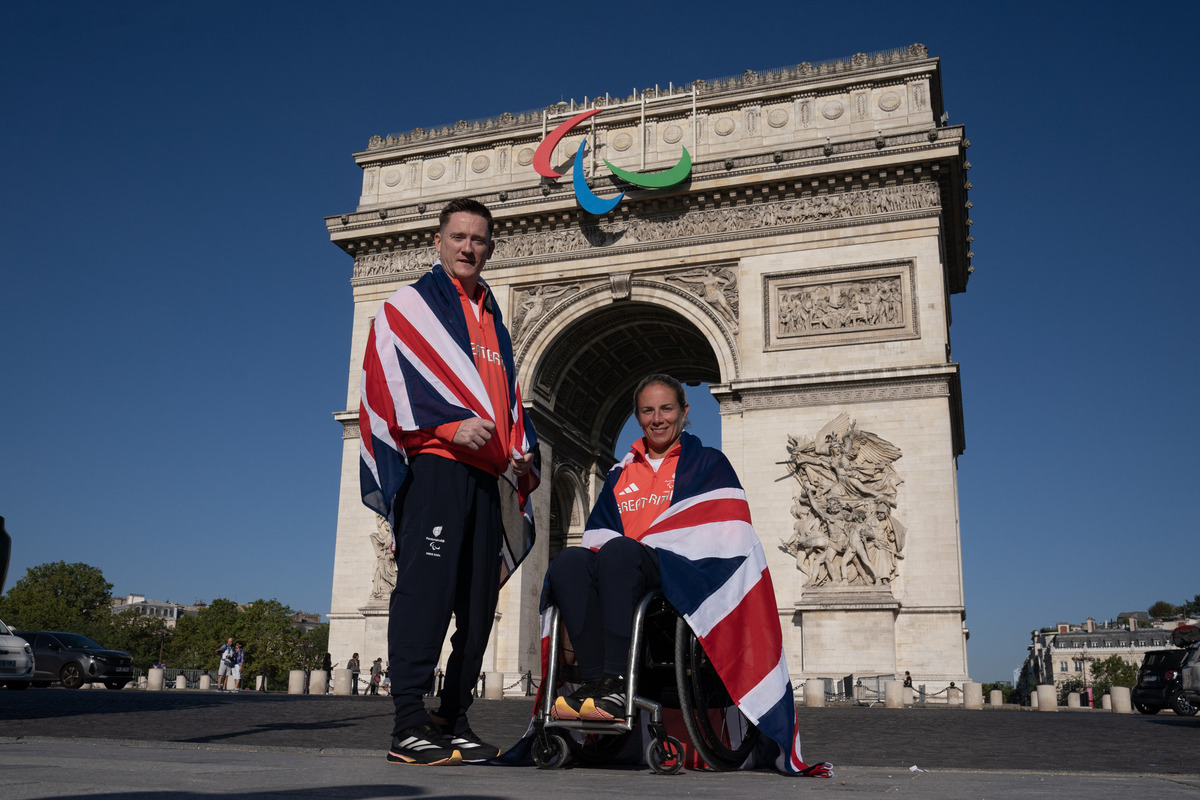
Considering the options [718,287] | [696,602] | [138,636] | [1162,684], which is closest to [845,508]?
[718,287]

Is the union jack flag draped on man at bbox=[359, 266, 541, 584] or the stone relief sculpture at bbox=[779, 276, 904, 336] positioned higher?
the stone relief sculpture at bbox=[779, 276, 904, 336]

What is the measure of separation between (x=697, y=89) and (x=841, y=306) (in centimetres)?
615

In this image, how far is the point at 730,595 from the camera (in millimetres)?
Result: 3551

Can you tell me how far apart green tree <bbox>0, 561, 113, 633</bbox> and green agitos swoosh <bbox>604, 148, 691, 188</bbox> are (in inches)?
1962

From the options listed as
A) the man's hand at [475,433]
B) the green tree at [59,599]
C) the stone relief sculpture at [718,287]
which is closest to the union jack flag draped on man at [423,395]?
the man's hand at [475,433]

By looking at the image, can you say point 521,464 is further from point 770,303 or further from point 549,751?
point 770,303

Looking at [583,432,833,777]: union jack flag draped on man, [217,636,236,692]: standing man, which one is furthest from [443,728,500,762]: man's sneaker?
[217,636,236,692]: standing man

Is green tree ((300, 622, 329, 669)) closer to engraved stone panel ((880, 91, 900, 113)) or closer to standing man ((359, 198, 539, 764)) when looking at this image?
engraved stone panel ((880, 91, 900, 113))

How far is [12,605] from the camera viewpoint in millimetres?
58125

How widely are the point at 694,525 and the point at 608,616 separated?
517 mm

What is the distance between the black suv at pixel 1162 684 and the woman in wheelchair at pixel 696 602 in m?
14.3

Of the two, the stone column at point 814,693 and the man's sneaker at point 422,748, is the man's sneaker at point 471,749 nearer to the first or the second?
the man's sneaker at point 422,748

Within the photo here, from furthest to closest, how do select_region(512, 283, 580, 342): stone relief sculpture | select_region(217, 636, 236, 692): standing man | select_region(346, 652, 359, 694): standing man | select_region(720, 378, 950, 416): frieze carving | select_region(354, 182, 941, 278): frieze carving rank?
select_region(217, 636, 236, 692): standing man
select_region(512, 283, 580, 342): stone relief sculpture
select_region(346, 652, 359, 694): standing man
select_region(354, 182, 941, 278): frieze carving
select_region(720, 378, 950, 416): frieze carving

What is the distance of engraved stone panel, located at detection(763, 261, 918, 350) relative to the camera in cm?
1895
